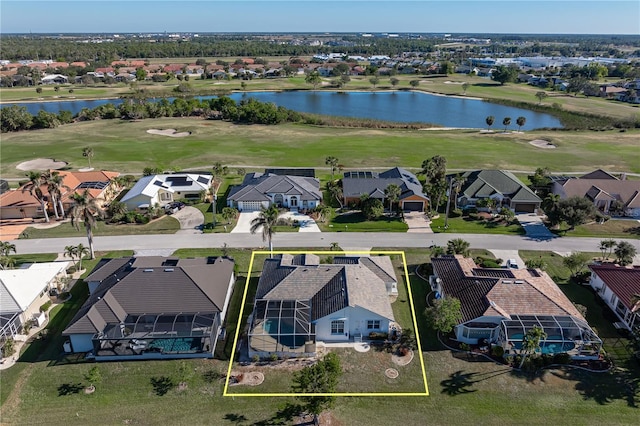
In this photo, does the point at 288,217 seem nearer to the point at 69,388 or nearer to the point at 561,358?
the point at 69,388

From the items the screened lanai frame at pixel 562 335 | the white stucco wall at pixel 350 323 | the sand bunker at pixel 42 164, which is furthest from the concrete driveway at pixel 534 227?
the sand bunker at pixel 42 164

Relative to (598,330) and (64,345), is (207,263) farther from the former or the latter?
(598,330)

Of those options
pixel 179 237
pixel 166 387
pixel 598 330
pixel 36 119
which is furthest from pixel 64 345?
pixel 36 119

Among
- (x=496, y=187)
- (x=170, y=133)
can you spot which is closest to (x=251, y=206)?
(x=496, y=187)

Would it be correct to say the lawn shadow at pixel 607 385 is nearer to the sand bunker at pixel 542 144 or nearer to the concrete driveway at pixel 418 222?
the concrete driveway at pixel 418 222

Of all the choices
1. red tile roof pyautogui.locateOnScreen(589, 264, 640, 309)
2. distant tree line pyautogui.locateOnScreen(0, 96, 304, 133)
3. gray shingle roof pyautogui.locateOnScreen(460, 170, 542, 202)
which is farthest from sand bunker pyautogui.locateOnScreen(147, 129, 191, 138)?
red tile roof pyautogui.locateOnScreen(589, 264, 640, 309)

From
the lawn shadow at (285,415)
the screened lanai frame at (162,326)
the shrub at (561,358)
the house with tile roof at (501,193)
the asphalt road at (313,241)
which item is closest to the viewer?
the lawn shadow at (285,415)
